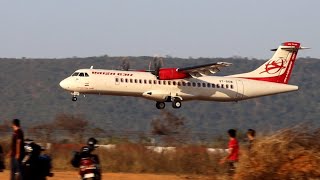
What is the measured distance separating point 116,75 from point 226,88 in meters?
8.60

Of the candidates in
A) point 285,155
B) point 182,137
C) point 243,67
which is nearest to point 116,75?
point 182,137

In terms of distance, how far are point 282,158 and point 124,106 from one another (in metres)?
88.0

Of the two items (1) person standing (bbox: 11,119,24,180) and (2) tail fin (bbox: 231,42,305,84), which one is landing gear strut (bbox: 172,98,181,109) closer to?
(2) tail fin (bbox: 231,42,305,84)

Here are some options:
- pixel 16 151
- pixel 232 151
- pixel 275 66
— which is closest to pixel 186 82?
pixel 275 66

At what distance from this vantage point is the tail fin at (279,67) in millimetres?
62688

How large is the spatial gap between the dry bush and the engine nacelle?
3571 centimetres

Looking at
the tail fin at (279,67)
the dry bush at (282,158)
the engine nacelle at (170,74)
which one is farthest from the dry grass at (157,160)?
the tail fin at (279,67)

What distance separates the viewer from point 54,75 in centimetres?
12388

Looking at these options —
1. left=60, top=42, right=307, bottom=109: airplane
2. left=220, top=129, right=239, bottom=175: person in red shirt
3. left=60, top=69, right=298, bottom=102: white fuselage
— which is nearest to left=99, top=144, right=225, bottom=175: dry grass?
left=220, top=129, right=239, bottom=175: person in red shirt

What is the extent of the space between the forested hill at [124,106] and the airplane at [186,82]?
102 feet

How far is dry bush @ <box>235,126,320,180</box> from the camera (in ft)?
71.9

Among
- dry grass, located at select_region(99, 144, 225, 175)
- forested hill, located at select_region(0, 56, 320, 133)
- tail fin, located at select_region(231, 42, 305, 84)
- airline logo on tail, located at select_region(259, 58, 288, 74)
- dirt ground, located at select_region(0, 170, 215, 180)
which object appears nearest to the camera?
dirt ground, located at select_region(0, 170, 215, 180)

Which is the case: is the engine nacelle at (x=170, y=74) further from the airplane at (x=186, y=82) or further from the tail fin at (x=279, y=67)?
the tail fin at (x=279, y=67)

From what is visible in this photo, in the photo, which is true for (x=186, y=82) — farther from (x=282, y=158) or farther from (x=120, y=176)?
(x=282, y=158)
